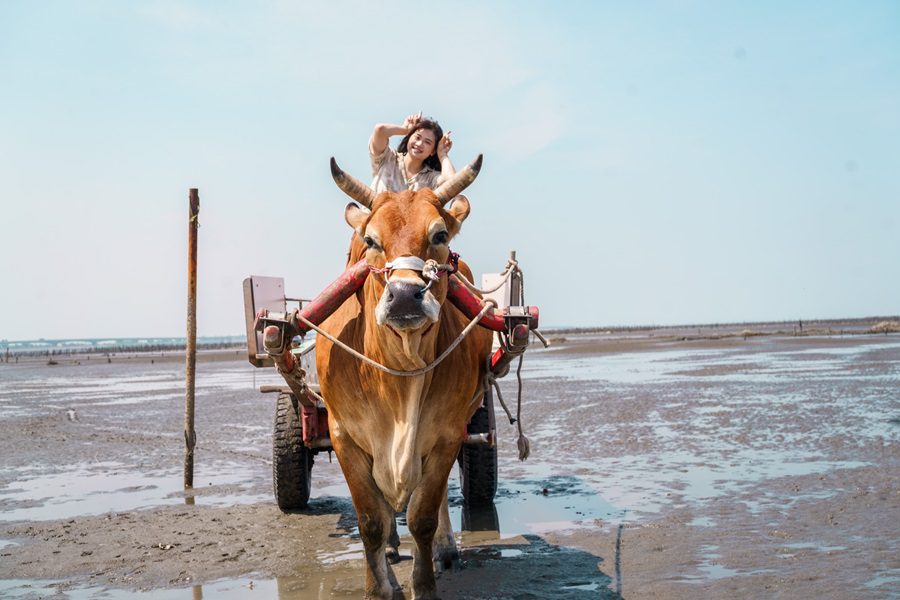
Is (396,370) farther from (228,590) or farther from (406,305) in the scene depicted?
(228,590)

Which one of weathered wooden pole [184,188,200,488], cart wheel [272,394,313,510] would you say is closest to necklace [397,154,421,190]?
cart wheel [272,394,313,510]

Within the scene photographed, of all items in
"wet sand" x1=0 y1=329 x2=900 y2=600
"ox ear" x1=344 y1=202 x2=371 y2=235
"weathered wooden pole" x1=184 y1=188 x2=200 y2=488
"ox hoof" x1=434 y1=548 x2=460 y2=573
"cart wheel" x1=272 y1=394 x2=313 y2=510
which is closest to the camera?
"ox ear" x1=344 y1=202 x2=371 y2=235

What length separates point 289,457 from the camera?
27.4ft

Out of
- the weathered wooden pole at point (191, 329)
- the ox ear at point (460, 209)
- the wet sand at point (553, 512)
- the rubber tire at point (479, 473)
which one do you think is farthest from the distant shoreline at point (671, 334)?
the ox ear at point (460, 209)

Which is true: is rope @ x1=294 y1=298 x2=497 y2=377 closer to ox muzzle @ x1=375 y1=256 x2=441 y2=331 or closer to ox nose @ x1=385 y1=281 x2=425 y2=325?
ox muzzle @ x1=375 y1=256 x2=441 y2=331

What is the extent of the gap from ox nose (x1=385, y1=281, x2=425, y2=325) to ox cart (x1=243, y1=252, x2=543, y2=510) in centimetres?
109

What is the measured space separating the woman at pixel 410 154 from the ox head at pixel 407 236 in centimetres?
143

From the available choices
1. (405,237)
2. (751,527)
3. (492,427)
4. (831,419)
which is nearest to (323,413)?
(492,427)

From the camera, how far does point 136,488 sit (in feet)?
34.6

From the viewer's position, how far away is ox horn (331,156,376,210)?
5148 millimetres

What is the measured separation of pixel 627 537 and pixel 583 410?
1011 cm

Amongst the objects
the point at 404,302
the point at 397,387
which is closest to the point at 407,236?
the point at 404,302

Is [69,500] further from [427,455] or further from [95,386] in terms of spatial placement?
[95,386]

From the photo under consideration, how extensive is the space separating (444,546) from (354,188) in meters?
3.11
